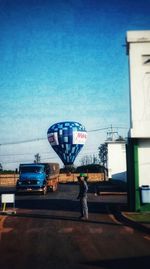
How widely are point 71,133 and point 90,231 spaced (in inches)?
1869

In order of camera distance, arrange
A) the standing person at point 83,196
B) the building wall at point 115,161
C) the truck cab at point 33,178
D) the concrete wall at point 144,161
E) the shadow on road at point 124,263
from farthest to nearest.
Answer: the building wall at point 115,161
the truck cab at point 33,178
the concrete wall at point 144,161
the standing person at point 83,196
the shadow on road at point 124,263

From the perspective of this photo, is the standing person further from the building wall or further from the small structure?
the building wall

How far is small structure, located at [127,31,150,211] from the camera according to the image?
20.0m

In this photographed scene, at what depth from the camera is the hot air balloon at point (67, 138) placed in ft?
205

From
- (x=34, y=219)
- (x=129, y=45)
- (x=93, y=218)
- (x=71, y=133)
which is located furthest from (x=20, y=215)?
(x=71, y=133)

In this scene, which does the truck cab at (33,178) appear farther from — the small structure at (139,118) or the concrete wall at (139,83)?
the concrete wall at (139,83)

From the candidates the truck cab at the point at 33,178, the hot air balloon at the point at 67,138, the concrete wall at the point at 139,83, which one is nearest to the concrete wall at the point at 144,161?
the concrete wall at the point at 139,83

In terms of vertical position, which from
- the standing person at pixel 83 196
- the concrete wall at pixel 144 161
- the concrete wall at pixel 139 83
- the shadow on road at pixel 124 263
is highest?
the concrete wall at pixel 139 83

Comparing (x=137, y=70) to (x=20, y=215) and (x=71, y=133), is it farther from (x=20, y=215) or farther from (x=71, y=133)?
(x=71, y=133)

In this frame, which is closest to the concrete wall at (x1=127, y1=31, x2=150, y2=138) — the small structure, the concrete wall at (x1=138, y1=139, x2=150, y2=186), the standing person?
the small structure

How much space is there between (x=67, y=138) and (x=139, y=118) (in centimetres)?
4258

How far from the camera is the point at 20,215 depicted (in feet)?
66.4

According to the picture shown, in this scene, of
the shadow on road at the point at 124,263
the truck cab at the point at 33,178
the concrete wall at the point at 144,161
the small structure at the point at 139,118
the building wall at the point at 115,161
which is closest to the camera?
the shadow on road at the point at 124,263

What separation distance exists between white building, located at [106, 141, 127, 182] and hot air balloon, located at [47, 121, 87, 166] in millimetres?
4838
